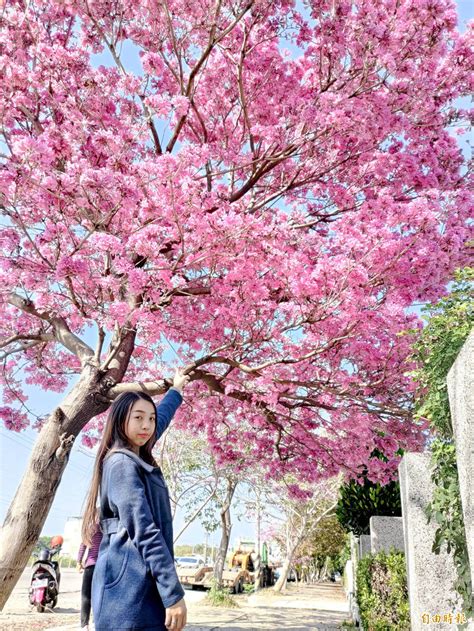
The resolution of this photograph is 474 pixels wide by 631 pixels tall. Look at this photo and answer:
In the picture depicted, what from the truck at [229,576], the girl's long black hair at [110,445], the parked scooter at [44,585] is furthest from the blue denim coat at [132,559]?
the truck at [229,576]

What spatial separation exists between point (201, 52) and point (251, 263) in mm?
3077

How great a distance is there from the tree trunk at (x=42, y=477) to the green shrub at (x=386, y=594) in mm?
3839

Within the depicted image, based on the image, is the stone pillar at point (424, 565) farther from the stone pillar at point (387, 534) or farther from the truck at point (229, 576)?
the truck at point (229, 576)

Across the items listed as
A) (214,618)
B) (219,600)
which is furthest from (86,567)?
(219,600)

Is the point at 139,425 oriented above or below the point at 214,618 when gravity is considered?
above

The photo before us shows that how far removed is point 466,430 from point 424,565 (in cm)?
236

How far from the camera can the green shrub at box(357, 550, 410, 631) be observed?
6164 millimetres

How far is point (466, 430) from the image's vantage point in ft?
7.21

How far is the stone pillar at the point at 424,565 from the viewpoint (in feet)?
13.2

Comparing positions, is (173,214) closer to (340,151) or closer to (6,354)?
(340,151)

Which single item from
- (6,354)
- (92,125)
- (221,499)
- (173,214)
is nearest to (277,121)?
(92,125)

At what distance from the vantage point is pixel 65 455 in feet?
20.7

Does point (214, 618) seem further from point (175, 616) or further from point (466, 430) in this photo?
point (466, 430)

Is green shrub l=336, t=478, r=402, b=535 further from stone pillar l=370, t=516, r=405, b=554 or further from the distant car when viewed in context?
the distant car
